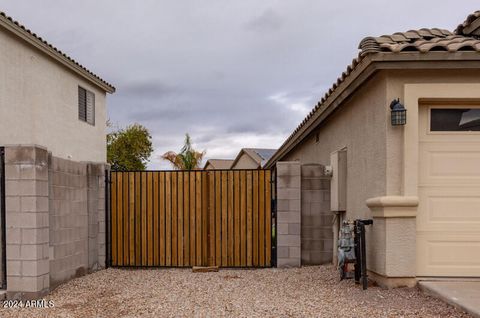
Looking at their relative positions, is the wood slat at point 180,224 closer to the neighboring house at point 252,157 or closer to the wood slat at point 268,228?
the wood slat at point 268,228

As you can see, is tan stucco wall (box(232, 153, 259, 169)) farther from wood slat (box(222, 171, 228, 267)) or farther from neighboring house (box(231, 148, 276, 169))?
wood slat (box(222, 171, 228, 267))

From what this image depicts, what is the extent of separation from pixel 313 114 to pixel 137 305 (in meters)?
5.85

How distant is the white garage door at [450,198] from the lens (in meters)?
5.88

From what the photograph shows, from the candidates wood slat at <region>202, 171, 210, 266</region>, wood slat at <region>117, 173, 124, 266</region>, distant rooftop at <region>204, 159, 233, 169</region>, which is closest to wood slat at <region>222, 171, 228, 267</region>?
wood slat at <region>202, 171, 210, 266</region>

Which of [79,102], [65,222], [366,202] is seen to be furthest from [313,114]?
[79,102]

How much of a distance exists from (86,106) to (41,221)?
9177 millimetres

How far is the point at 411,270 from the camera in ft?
19.0

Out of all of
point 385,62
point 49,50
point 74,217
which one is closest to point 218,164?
point 49,50

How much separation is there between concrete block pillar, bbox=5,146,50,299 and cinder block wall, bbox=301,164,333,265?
4.67 m

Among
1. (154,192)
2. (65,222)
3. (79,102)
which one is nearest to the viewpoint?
(65,222)

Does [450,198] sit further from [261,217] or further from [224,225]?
[224,225]

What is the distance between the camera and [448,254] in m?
5.91

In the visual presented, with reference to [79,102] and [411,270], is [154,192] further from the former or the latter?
[79,102]

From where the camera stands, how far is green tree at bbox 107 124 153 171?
24.9m
